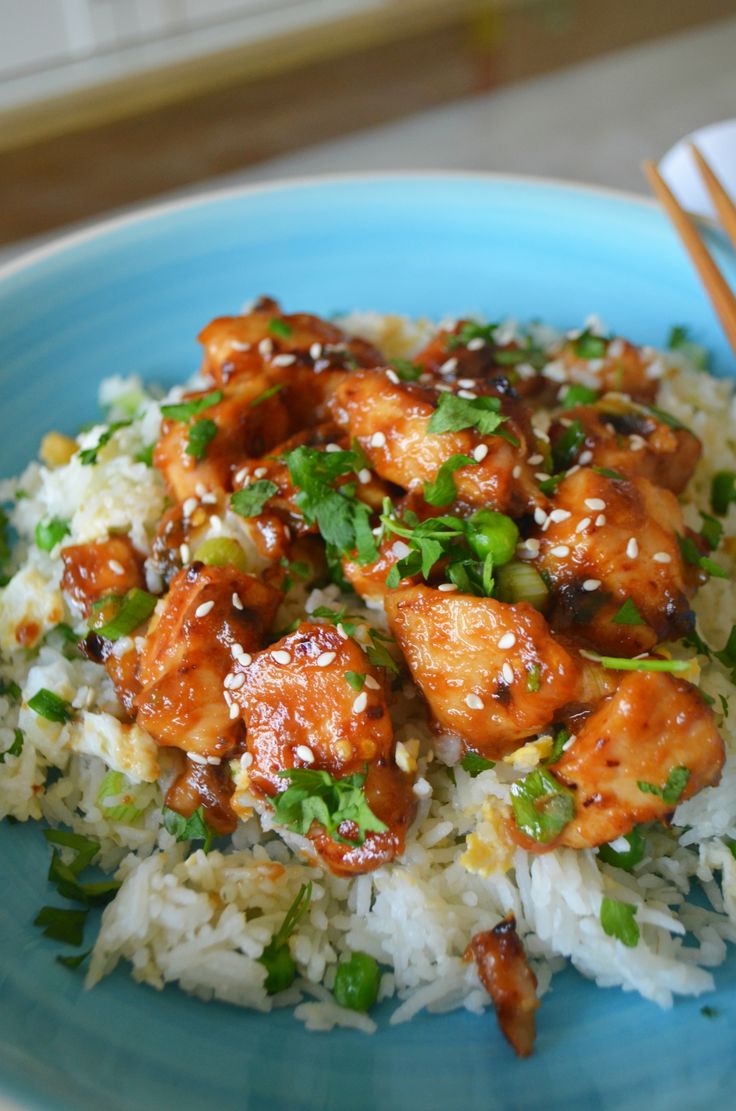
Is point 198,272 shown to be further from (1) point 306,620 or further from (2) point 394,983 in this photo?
(2) point 394,983

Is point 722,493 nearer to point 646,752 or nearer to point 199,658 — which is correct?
point 646,752

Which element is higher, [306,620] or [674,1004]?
[306,620]

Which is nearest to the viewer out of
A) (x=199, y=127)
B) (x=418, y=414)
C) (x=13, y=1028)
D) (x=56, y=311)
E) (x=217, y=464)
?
(x=13, y=1028)

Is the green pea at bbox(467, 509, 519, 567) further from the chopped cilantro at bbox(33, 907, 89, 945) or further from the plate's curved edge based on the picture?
the plate's curved edge

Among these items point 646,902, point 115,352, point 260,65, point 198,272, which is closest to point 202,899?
point 646,902

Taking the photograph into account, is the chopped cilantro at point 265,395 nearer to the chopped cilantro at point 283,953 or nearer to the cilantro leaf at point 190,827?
the cilantro leaf at point 190,827

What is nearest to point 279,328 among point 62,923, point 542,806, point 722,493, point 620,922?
point 722,493
